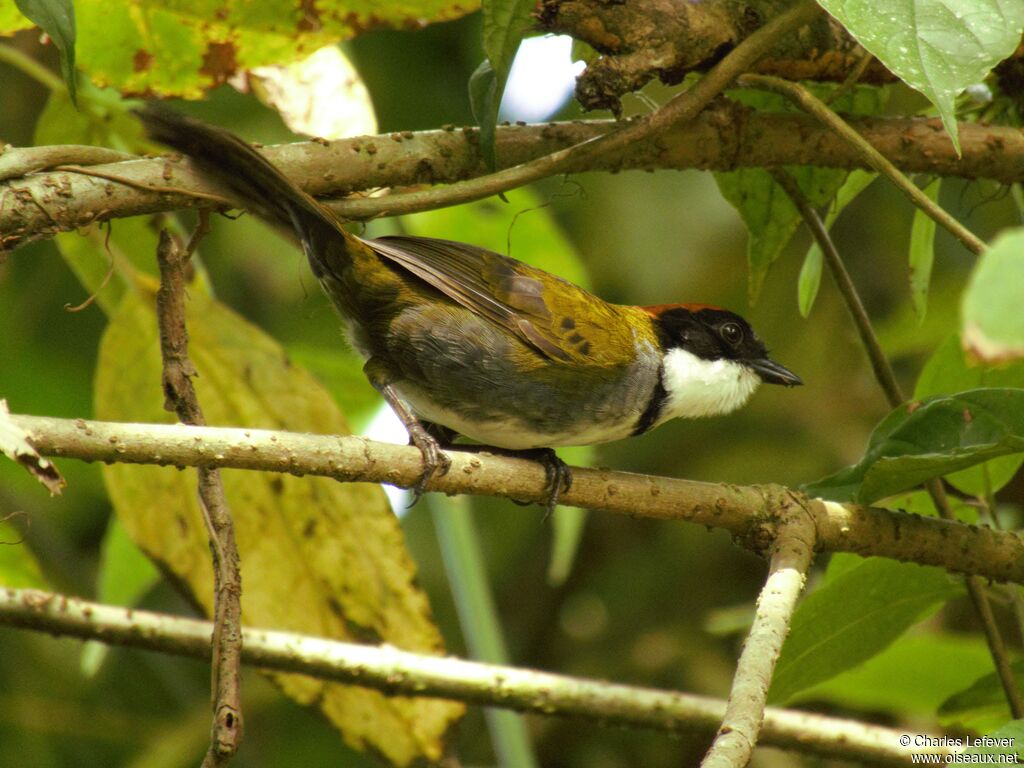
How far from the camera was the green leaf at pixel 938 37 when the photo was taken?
5.47 feet

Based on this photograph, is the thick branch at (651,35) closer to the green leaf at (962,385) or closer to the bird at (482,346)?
the green leaf at (962,385)

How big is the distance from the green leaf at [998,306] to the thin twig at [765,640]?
0.75m

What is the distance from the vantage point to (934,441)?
224 cm

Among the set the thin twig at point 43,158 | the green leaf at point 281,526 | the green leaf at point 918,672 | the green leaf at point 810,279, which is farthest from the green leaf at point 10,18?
the green leaf at point 918,672

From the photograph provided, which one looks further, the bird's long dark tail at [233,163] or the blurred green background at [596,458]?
the blurred green background at [596,458]

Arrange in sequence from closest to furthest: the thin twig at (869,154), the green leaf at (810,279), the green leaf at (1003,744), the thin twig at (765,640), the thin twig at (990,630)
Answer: the thin twig at (765,640)
the green leaf at (1003,744)
the thin twig at (869,154)
the thin twig at (990,630)
the green leaf at (810,279)

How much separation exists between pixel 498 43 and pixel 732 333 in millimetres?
1632

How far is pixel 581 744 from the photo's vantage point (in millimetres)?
4707

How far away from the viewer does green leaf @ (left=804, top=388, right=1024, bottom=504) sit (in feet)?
6.87

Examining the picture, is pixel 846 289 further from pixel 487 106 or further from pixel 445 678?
pixel 445 678

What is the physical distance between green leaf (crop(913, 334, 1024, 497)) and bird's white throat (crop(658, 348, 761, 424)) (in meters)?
0.80

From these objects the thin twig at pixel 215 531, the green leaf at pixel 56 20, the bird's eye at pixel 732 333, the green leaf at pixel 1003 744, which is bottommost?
the green leaf at pixel 1003 744

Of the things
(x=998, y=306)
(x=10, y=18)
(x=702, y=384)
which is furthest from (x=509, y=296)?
(x=998, y=306)

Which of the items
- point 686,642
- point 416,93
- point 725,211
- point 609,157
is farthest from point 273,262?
point 609,157
